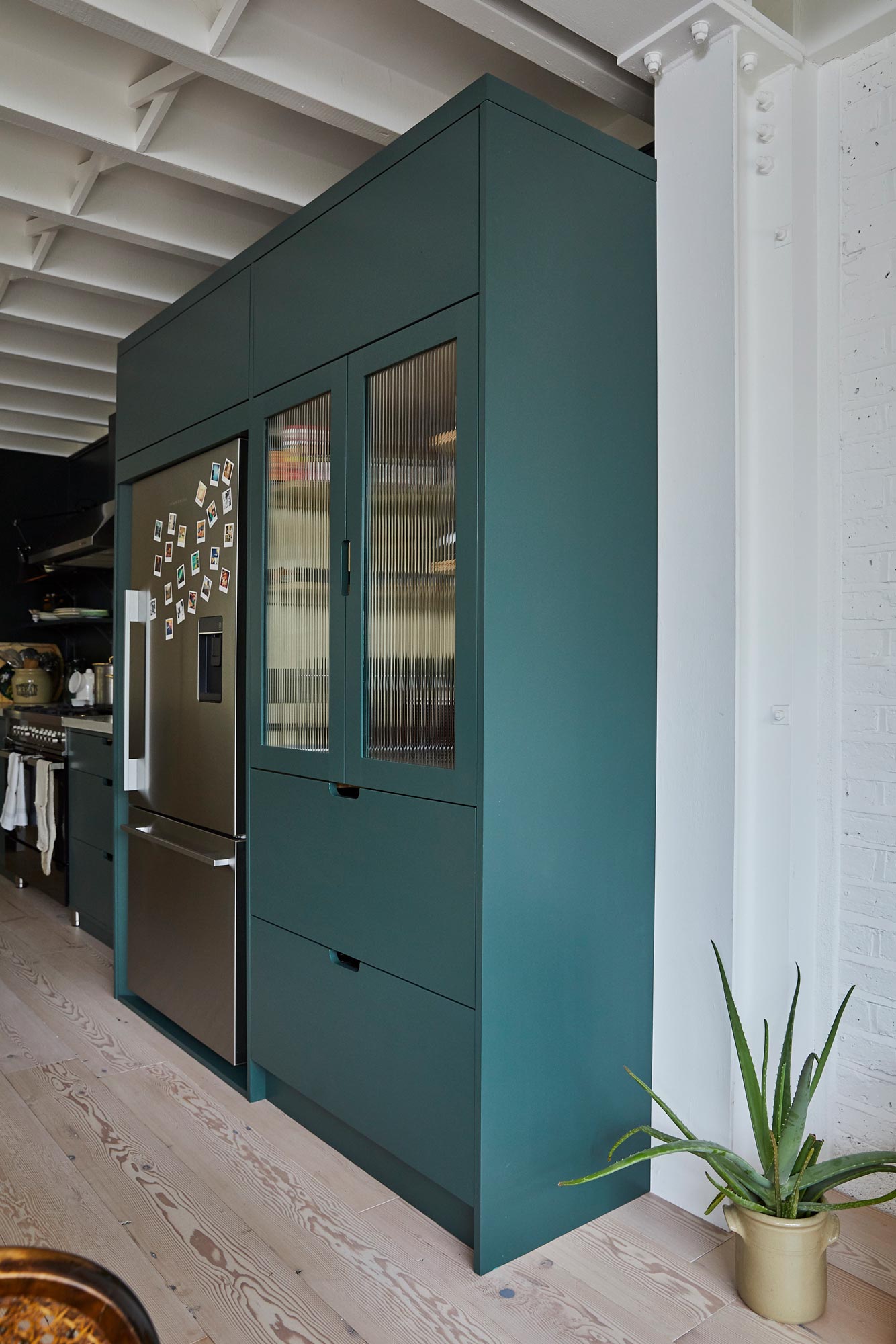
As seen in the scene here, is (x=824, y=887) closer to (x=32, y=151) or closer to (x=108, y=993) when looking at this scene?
(x=108, y=993)

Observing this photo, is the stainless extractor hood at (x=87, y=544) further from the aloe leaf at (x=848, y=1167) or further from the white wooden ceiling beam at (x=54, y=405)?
the aloe leaf at (x=848, y=1167)

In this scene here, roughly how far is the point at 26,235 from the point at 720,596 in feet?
9.46

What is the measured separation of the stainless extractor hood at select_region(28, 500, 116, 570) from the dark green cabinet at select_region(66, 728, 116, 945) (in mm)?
991

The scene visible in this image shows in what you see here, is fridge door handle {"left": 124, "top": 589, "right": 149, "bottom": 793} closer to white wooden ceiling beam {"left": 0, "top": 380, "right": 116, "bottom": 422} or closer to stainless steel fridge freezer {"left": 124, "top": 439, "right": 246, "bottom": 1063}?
stainless steel fridge freezer {"left": 124, "top": 439, "right": 246, "bottom": 1063}

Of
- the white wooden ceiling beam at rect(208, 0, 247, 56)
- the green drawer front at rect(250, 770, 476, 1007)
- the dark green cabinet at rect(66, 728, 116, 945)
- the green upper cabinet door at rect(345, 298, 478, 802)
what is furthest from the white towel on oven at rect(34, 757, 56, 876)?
the white wooden ceiling beam at rect(208, 0, 247, 56)

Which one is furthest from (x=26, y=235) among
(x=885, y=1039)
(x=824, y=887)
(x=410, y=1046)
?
(x=885, y=1039)

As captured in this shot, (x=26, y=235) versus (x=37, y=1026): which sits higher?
(x=26, y=235)

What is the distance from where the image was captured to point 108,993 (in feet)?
11.6

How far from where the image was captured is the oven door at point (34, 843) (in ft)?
14.8

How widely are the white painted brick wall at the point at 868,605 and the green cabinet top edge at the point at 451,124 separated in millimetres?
479

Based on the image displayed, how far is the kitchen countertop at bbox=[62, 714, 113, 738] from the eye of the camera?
3916 mm

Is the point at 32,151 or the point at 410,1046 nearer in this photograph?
the point at 410,1046

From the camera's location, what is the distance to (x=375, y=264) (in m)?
2.16

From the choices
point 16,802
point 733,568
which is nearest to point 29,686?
point 16,802
